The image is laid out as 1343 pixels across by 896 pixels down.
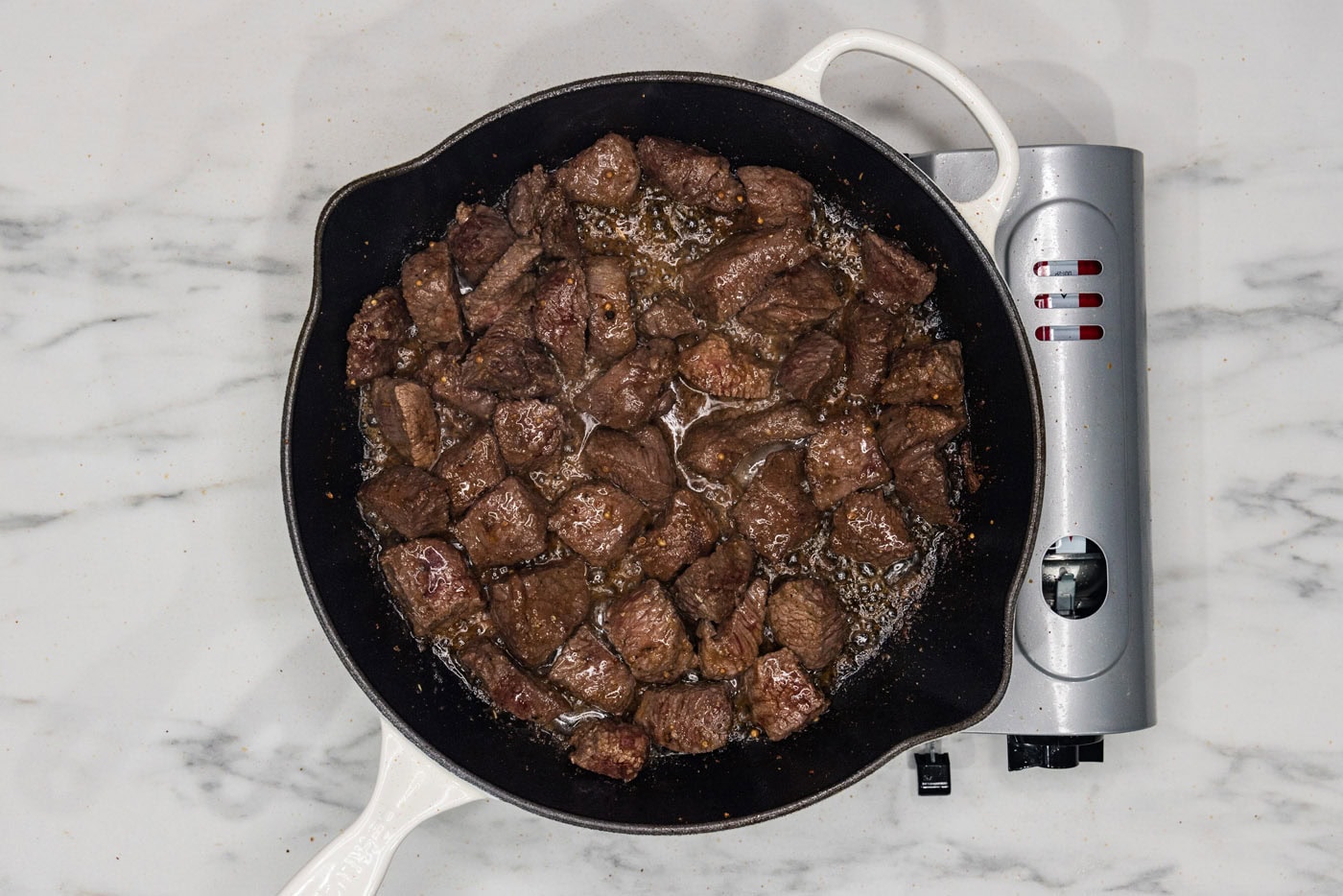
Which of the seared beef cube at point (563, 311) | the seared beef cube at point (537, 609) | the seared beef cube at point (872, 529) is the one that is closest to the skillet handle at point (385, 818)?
the seared beef cube at point (537, 609)

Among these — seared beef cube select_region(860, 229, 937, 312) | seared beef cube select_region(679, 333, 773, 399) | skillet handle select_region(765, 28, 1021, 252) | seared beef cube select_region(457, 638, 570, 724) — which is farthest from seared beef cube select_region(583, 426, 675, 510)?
skillet handle select_region(765, 28, 1021, 252)

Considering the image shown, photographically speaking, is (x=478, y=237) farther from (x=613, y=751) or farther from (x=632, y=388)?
(x=613, y=751)

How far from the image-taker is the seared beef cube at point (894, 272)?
8.95ft

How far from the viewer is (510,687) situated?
2750mm

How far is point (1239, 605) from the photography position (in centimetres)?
305

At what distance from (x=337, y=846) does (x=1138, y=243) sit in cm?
262

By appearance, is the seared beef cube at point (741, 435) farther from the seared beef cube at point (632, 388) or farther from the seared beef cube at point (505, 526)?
the seared beef cube at point (505, 526)

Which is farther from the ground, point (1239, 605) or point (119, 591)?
point (119, 591)

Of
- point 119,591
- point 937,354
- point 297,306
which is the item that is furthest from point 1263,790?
point 119,591

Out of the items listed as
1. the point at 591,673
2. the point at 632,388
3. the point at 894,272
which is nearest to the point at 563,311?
the point at 632,388

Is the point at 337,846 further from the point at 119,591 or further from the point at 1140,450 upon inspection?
the point at 1140,450

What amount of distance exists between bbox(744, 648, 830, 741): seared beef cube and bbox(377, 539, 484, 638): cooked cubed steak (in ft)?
2.85

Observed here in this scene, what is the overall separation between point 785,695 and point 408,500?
119 cm

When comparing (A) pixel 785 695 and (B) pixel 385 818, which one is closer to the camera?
(B) pixel 385 818
